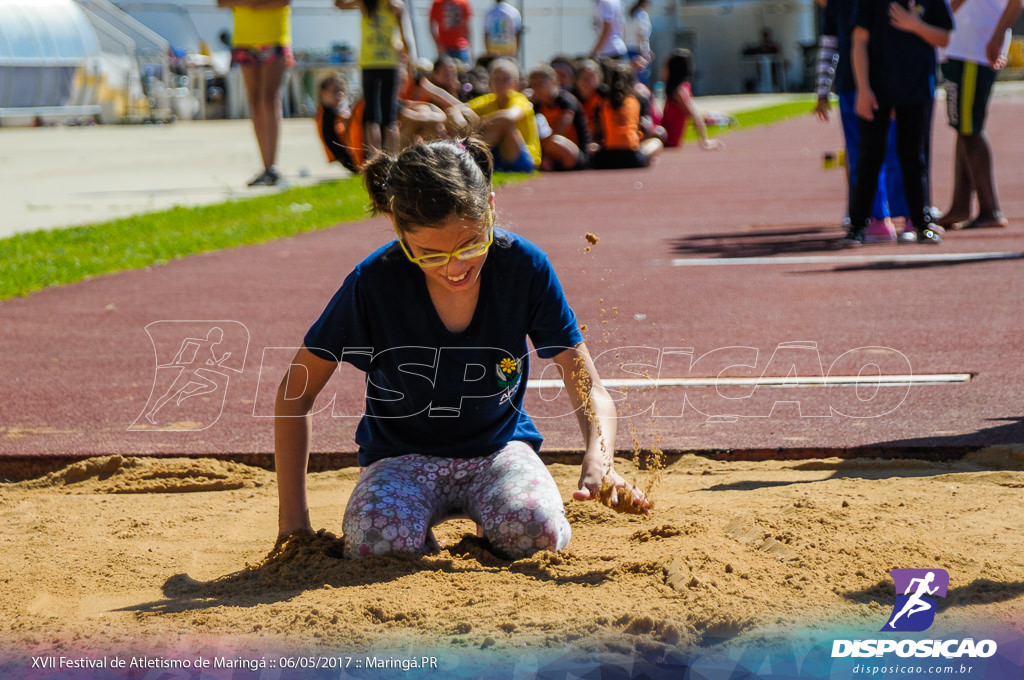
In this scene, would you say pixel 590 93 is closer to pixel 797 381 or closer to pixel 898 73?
pixel 898 73

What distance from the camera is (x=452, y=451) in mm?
3383

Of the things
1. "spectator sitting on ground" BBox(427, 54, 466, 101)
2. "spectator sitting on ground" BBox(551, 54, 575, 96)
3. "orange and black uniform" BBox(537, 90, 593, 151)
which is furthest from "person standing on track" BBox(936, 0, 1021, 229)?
"spectator sitting on ground" BBox(551, 54, 575, 96)

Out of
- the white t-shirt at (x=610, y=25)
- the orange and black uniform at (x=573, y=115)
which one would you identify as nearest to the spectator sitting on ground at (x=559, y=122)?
the orange and black uniform at (x=573, y=115)

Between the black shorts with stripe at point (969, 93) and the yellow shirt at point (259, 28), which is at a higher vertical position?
the yellow shirt at point (259, 28)

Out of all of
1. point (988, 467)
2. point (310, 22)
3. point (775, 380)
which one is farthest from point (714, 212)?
point (310, 22)

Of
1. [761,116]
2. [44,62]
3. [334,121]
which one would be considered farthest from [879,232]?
[44,62]

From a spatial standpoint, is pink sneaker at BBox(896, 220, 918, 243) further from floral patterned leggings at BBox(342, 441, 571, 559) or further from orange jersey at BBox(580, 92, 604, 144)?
orange jersey at BBox(580, 92, 604, 144)

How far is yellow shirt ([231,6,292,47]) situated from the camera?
36.5 ft

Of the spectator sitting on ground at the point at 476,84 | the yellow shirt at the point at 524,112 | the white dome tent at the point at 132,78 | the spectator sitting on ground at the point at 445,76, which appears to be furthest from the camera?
the white dome tent at the point at 132,78

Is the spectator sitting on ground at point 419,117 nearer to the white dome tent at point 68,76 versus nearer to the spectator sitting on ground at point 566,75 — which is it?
the spectator sitting on ground at point 566,75

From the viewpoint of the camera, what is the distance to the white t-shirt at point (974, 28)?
819 centimetres

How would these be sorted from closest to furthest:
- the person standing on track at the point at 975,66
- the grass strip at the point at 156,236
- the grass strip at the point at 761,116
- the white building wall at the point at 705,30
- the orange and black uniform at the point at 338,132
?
the grass strip at the point at 156,236
the person standing on track at the point at 975,66
the orange and black uniform at the point at 338,132
the grass strip at the point at 761,116
the white building wall at the point at 705,30

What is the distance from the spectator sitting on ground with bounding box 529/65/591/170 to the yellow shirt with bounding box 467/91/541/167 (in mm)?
686

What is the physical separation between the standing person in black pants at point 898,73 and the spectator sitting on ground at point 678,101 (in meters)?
10.4
